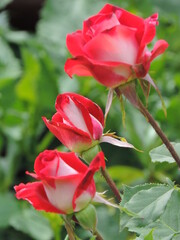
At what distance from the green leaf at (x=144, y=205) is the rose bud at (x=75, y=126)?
42mm

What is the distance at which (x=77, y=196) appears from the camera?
1.85 feet

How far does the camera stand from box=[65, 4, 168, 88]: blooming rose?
59cm

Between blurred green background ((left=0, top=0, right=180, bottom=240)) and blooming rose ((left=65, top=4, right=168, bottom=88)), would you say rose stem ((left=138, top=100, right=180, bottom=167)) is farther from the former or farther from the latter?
blurred green background ((left=0, top=0, right=180, bottom=240))

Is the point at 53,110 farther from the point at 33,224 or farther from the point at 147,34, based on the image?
the point at 147,34

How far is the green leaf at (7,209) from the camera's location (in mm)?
1431

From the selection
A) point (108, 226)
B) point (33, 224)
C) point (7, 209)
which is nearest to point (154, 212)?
point (108, 226)

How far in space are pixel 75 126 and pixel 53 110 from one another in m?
1.03

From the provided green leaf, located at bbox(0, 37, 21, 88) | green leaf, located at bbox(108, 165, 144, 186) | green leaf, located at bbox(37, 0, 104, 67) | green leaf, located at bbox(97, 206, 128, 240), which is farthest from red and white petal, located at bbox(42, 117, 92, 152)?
green leaf, located at bbox(37, 0, 104, 67)

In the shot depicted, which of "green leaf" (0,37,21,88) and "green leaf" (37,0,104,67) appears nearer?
"green leaf" (0,37,21,88)

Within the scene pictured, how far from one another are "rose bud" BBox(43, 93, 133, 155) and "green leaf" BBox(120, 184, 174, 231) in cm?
4

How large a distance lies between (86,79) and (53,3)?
1.32 feet

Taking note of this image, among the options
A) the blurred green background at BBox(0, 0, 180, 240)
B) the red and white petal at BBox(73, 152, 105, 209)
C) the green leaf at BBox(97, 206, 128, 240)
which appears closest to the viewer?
the red and white petal at BBox(73, 152, 105, 209)

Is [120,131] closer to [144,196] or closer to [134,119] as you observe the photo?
[134,119]

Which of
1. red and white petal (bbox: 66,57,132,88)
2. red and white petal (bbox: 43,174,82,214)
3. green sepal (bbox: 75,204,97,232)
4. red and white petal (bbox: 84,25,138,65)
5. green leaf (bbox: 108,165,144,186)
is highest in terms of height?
red and white petal (bbox: 84,25,138,65)
